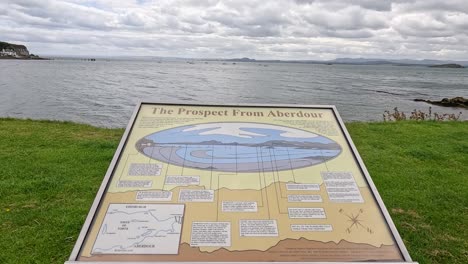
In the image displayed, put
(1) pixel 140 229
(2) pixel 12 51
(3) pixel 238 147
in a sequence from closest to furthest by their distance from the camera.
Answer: (1) pixel 140 229 → (3) pixel 238 147 → (2) pixel 12 51

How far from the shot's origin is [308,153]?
3656 mm

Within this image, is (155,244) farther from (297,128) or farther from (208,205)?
(297,128)

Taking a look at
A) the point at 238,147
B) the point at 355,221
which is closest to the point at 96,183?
the point at 238,147

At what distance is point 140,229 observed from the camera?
2957 millimetres

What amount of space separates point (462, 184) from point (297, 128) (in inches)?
168

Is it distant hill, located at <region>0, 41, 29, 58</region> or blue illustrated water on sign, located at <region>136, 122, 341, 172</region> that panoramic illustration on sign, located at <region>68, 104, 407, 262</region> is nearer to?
blue illustrated water on sign, located at <region>136, 122, 341, 172</region>

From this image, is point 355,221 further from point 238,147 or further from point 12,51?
point 12,51

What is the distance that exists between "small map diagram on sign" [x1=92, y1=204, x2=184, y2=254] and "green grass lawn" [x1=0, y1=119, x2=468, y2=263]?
1.69 metres

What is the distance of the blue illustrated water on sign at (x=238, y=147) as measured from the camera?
11.5ft

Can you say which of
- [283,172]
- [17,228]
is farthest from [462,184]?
[17,228]

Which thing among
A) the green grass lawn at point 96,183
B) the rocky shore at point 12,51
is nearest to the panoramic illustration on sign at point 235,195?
the green grass lawn at point 96,183

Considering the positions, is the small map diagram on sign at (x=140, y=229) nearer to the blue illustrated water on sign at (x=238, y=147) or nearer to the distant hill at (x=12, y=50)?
the blue illustrated water on sign at (x=238, y=147)

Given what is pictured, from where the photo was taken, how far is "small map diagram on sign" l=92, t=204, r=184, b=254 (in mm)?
2822

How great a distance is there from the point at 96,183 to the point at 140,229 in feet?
11.9
